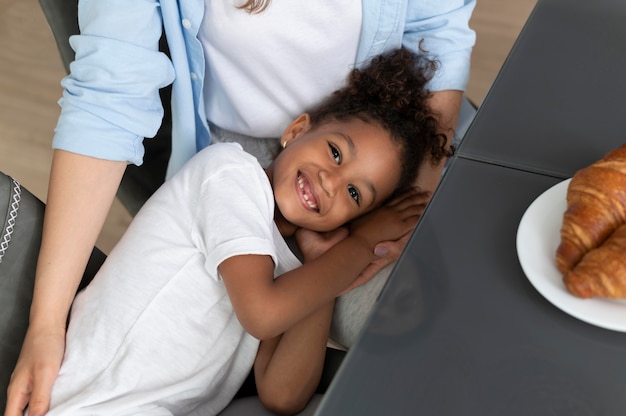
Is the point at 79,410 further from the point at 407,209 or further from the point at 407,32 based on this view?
the point at 407,32

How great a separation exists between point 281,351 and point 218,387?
0.37 ft

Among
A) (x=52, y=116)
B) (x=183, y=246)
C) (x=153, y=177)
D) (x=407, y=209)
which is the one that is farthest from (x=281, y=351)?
(x=52, y=116)

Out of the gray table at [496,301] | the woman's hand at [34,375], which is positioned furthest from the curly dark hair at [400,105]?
the woman's hand at [34,375]

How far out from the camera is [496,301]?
63 cm

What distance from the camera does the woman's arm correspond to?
3.16 ft

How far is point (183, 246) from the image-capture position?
111cm

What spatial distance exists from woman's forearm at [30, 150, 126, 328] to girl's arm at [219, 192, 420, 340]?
207mm

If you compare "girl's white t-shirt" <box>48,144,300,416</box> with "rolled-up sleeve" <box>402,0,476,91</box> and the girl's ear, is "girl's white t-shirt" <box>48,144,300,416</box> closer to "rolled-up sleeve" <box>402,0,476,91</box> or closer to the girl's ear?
the girl's ear

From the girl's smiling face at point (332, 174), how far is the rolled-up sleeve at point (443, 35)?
17cm

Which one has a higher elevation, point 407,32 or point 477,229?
point 477,229

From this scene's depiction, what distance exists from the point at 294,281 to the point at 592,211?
0.54 meters

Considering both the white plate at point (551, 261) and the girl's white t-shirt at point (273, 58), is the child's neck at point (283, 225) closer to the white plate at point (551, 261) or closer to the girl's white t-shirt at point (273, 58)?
the girl's white t-shirt at point (273, 58)

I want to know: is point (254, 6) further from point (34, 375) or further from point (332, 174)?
point (34, 375)

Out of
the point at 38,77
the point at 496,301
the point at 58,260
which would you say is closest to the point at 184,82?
the point at 58,260
